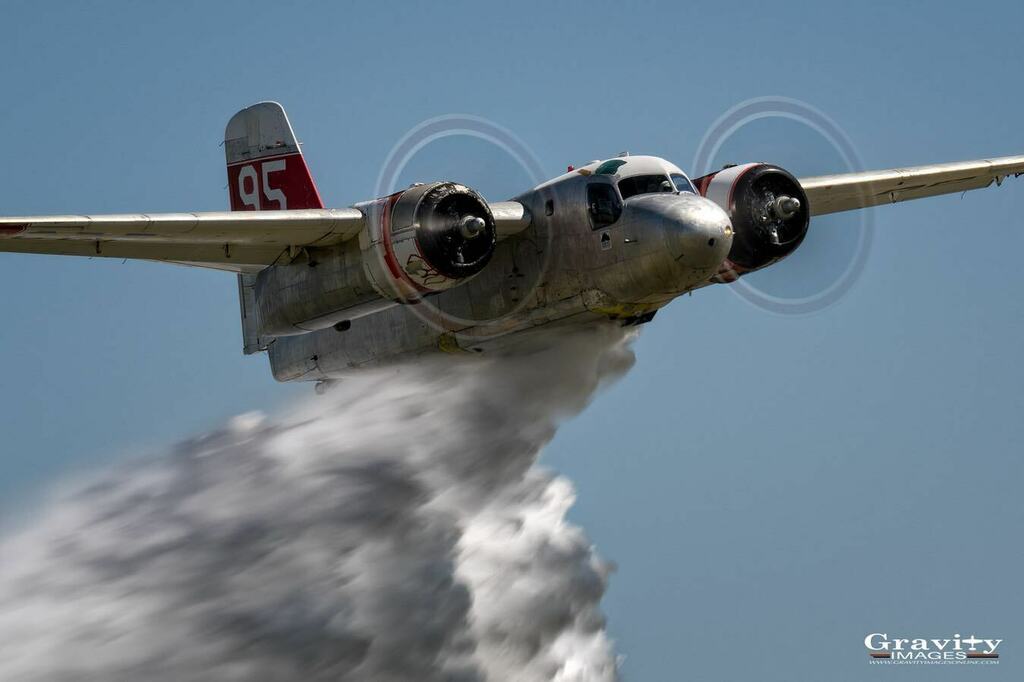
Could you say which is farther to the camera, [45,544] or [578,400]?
[578,400]

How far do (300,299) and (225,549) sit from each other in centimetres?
424

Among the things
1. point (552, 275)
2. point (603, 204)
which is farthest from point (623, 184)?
point (552, 275)

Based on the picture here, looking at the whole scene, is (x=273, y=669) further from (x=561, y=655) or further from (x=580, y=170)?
(x=580, y=170)

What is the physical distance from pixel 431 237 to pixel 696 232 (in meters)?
4.02

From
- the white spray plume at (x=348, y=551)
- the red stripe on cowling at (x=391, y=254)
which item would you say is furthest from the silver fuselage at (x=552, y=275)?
the white spray plume at (x=348, y=551)

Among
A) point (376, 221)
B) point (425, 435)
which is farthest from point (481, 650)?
point (376, 221)

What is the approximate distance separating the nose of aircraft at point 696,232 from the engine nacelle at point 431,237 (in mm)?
2701

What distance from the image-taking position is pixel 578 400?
27.8 m

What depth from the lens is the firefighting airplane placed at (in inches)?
952

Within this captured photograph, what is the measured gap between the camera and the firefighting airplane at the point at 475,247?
24188 millimetres

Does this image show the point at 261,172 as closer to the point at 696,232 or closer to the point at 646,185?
the point at 646,185

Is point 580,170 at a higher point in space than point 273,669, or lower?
higher

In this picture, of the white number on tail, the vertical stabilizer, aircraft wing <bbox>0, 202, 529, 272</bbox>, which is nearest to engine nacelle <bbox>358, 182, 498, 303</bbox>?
aircraft wing <bbox>0, 202, 529, 272</bbox>

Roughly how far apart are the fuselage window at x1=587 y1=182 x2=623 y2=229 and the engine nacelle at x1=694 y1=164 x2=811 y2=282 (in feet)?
8.25
